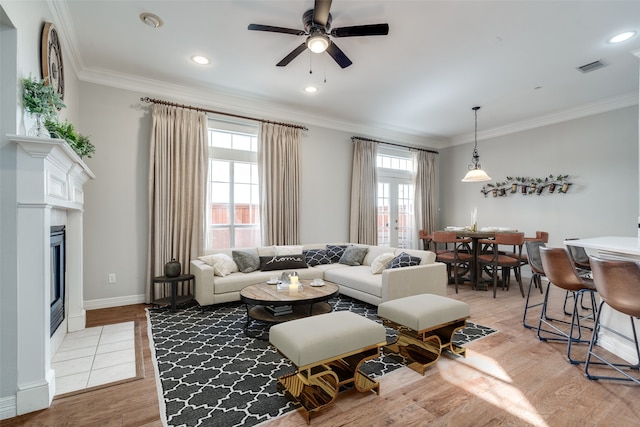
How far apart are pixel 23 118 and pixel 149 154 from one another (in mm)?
2309

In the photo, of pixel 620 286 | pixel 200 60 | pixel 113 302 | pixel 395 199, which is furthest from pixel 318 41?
pixel 395 199

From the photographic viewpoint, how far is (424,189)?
7.29 meters

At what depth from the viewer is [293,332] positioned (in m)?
1.94

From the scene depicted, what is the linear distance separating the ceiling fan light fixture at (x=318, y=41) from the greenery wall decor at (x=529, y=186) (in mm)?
5314

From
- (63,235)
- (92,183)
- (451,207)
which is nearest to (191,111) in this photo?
(92,183)

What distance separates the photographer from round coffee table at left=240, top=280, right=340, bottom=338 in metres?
2.96

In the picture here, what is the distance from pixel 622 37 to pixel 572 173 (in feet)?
9.32

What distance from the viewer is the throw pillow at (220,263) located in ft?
13.1

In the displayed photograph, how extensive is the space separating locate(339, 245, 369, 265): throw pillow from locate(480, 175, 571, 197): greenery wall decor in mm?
3667

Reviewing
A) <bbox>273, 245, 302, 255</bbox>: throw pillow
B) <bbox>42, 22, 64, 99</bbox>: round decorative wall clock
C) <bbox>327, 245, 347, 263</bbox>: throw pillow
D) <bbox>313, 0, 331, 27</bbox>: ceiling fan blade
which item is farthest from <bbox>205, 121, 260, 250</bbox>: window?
<bbox>313, 0, 331, 27</bbox>: ceiling fan blade

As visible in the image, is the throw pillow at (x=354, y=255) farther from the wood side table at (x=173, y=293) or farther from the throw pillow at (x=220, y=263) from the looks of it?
the wood side table at (x=173, y=293)

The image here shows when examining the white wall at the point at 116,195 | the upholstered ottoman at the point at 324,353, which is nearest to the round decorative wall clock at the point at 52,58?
the white wall at the point at 116,195

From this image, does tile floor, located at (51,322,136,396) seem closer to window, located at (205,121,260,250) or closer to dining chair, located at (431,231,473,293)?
window, located at (205,121,260,250)

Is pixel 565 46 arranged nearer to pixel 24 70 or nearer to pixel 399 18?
pixel 399 18
